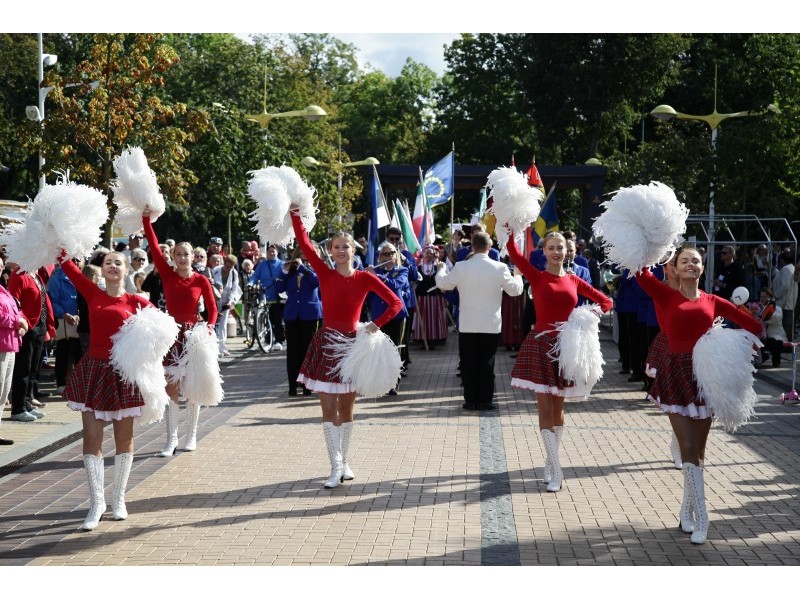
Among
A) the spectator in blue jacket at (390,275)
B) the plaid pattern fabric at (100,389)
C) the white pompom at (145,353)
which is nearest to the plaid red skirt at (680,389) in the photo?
the white pompom at (145,353)

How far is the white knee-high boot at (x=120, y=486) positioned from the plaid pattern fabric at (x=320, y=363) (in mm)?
1673

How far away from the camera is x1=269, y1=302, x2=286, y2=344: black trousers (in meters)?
19.6

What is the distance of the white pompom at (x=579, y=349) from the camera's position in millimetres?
8211

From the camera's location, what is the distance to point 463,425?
11.8 m

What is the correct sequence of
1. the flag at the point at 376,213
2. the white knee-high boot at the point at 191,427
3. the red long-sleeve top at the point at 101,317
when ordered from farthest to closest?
the flag at the point at 376,213 → the white knee-high boot at the point at 191,427 → the red long-sleeve top at the point at 101,317

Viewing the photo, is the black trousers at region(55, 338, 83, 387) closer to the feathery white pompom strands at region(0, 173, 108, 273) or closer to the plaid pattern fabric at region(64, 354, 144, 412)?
the plaid pattern fabric at region(64, 354, 144, 412)

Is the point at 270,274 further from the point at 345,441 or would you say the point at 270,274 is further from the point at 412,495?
the point at 412,495

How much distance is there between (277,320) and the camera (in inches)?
803

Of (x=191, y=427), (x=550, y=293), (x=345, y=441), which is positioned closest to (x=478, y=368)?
(x=191, y=427)

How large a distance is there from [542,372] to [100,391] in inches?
133

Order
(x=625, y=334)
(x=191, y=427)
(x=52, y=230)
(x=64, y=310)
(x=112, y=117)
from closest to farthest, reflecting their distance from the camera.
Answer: (x=52, y=230)
(x=191, y=427)
(x=64, y=310)
(x=625, y=334)
(x=112, y=117)

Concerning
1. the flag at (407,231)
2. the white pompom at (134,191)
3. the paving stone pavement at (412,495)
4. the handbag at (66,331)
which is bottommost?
the paving stone pavement at (412,495)

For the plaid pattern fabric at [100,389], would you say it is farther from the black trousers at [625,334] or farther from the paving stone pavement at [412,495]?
the black trousers at [625,334]

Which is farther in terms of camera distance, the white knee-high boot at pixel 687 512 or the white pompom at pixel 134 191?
the white pompom at pixel 134 191
